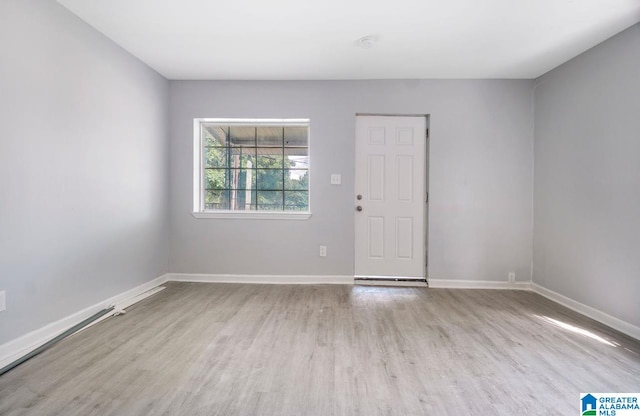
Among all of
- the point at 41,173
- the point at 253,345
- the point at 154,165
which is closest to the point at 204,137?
the point at 154,165

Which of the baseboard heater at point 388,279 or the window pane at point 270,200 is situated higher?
the window pane at point 270,200

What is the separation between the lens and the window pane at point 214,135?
3.66 metres

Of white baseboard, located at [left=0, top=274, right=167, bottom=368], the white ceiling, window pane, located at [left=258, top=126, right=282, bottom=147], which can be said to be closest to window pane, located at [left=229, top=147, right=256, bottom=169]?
window pane, located at [left=258, top=126, right=282, bottom=147]

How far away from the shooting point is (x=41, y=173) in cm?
199

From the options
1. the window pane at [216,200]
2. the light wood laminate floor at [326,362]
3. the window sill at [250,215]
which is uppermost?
the window pane at [216,200]

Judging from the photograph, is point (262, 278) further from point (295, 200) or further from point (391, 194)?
point (391, 194)

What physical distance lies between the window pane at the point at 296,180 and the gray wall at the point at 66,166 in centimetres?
154

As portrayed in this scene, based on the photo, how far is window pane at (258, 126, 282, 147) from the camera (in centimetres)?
363

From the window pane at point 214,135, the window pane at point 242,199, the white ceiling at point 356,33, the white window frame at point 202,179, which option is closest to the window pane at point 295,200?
the white window frame at point 202,179

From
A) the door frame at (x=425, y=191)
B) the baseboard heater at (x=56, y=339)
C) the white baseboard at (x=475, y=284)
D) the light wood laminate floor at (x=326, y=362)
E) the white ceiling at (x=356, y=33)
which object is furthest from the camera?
the door frame at (x=425, y=191)

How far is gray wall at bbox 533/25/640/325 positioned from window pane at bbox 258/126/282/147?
9.84ft

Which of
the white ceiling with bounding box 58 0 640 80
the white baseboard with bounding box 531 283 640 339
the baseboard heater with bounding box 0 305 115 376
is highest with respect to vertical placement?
the white ceiling with bounding box 58 0 640 80

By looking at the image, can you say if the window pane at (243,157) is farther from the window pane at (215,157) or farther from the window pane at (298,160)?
the window pane at (298,160)

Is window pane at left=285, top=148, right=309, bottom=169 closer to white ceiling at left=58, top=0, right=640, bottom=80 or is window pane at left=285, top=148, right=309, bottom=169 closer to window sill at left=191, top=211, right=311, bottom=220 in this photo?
window sill at left=191, top=211, right=311, bottom=220
